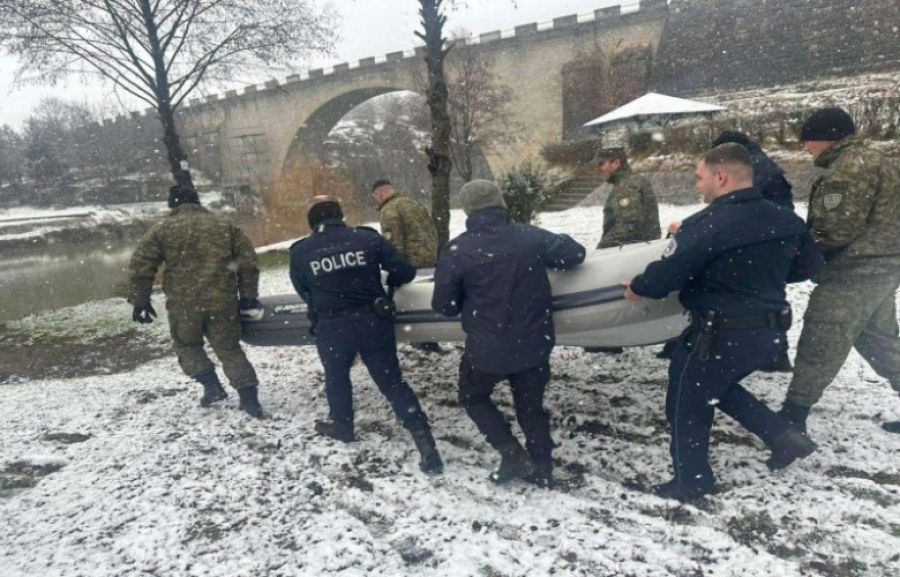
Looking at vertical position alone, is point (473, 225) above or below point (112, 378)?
above

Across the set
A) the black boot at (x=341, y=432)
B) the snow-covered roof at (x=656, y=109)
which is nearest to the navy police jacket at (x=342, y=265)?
the black boot at (x=341, y=432)

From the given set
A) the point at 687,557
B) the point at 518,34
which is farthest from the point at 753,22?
the point at 687,557

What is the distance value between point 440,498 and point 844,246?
2.50 meters

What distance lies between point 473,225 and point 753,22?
24797mm

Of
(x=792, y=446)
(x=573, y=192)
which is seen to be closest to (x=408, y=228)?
(x=792, y=446)

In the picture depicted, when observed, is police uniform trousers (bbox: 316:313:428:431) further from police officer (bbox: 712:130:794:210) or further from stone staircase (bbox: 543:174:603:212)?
stone staircase (bbox: 543:174:603:212)

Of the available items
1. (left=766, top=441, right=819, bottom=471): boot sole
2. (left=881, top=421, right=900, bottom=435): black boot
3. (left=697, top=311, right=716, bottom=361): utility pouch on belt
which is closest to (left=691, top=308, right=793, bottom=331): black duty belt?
(left=697, top=311, right=716, bottom=361): utility pouch on belt

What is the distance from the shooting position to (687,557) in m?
2.18

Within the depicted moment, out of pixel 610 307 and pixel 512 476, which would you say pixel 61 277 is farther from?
pixel 610 307

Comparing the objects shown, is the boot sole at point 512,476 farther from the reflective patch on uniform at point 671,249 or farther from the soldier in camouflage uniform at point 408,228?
the soldier in camouflage uniform at point 408,228

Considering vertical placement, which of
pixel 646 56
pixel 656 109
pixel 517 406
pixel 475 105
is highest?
pixel 646 56

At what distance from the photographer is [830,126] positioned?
277 cm

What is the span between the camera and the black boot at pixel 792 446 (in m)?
2.51

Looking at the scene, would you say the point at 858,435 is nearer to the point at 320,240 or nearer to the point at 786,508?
the point at 786,508
